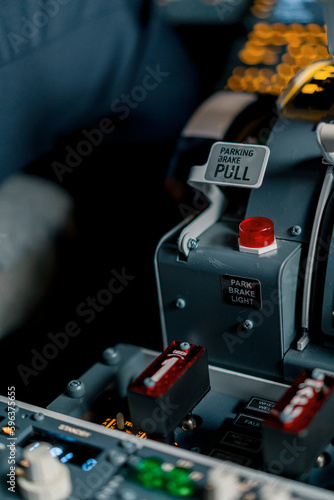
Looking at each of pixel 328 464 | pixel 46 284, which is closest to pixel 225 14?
pixel 46 284

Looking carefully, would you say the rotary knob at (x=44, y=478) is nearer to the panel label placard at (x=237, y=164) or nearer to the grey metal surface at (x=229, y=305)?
the grey metal surface at (x=229, y=305)

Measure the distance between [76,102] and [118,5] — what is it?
0.28m

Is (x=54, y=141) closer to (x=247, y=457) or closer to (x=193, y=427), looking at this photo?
(x=193, y=427)

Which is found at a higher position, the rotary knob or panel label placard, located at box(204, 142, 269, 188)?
panel label placard, located at box(204, 142, 269, 188)

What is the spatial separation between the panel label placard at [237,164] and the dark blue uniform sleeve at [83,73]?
0.50 m

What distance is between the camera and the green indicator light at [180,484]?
2.88ft

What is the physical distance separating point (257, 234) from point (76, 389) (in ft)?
1.46

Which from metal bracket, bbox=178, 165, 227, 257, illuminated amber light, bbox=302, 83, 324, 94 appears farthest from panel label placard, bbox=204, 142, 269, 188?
illuminated amber light, bbox=302, 83, 324, 94

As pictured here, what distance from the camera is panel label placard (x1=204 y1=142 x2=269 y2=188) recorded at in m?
1.19

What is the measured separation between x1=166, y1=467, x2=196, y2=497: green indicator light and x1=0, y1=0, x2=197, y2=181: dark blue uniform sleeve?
0.84 metres

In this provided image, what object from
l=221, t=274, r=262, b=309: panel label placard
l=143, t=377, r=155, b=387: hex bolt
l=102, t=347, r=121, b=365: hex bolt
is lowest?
l=102, t=347, r=121, b=365: hex bolt

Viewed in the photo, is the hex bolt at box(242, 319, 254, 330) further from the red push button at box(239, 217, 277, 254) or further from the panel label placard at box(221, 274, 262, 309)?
the red push button at box(239, 217, 277, 254)

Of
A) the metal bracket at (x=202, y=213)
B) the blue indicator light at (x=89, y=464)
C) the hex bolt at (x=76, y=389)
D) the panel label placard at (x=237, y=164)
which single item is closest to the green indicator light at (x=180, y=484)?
the blue indicator light at (x=89, y=464)

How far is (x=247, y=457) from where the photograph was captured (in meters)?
1.04
